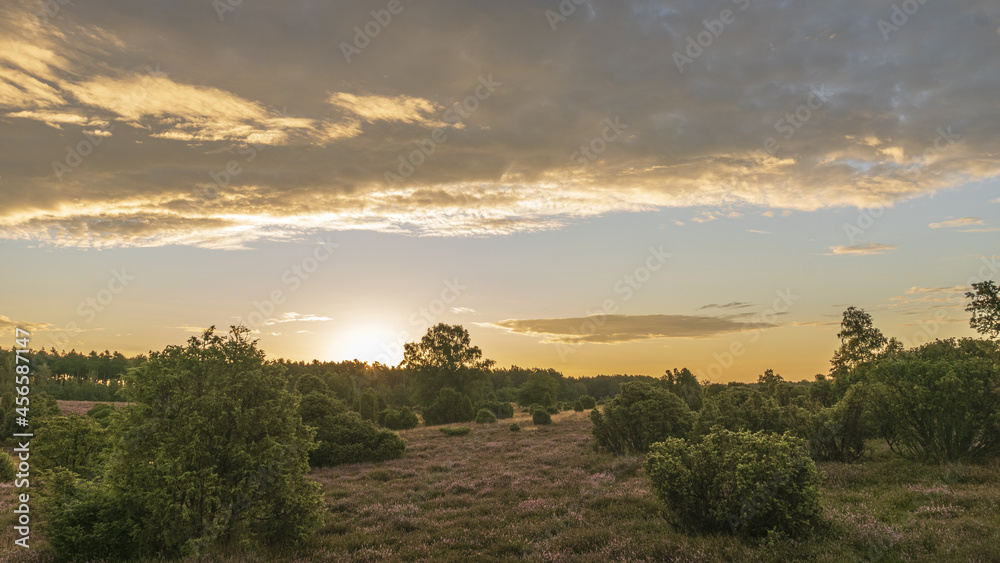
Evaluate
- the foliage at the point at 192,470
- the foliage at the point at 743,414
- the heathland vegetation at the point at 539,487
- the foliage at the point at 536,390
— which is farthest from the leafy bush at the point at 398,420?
the foliage at the point at 192,470

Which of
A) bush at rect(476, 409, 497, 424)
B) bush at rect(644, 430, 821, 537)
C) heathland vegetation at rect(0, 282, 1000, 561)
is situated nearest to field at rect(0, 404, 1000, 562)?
heathland vegetation at rect(0, 282, 1000, 561)

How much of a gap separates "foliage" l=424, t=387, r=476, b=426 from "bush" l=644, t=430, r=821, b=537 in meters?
44.3

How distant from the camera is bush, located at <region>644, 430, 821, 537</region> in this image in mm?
9656

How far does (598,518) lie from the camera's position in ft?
40.2

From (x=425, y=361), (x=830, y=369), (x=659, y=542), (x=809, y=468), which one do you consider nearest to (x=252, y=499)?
(x=659, y=542)

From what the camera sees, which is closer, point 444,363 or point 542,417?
point 542,417

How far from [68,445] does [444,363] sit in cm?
4923

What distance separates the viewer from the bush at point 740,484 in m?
9.66

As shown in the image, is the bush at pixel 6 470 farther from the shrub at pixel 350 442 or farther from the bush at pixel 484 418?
the bush at pixel 484 418

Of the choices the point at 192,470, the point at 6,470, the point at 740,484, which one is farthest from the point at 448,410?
the point at 740,484

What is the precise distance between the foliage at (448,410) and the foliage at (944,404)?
137 feet

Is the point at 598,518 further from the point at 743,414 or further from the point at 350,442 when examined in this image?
the point at 350,442

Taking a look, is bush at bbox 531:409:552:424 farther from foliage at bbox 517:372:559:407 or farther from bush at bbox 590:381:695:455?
foliage at bbox 517:372:559:407

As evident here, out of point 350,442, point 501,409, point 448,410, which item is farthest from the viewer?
point 501,409
